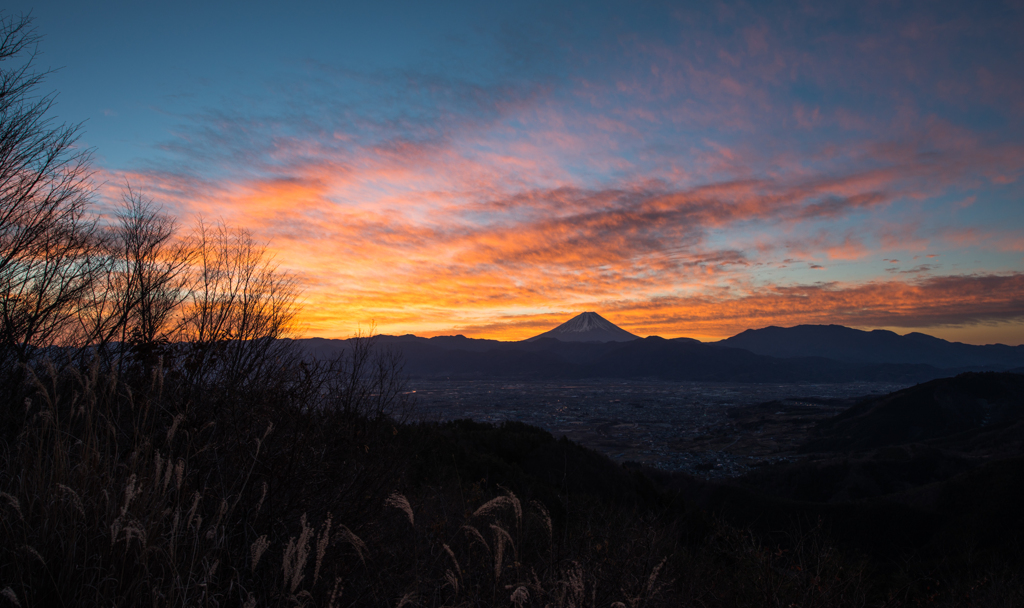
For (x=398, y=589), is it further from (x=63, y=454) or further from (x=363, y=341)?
(x=363, y=341)

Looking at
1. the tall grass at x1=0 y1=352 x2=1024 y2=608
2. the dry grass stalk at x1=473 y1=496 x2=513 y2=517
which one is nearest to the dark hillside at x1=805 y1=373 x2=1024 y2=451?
the tall grass at x1=0 y1=352 x2=1024 y2=608

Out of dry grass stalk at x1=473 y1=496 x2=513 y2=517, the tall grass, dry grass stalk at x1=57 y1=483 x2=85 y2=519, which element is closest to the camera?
dry grass stalk at x1=57 y1=483 x2=85 y2=519

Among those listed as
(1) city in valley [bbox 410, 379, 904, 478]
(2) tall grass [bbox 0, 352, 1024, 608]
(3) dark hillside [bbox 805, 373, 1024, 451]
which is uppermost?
(2) tall grass [bbox 0, 352, 1024, 608]

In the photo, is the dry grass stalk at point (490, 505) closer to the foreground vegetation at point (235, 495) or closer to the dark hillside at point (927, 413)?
the foreground vegetation at point (235, 495)

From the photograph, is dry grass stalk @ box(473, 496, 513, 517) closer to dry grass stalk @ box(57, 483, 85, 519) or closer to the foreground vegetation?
the foreground vegetation

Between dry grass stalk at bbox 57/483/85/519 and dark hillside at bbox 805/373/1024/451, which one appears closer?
dry grass stalk at bbox 57/483/85/519

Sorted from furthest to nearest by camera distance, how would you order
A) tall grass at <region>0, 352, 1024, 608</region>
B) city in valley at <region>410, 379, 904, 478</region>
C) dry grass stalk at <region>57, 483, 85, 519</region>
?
1. city in valley at <region>410, 379, 904, 478</region>
2. tall grass at <region>0, 352, 1024, 608</region>
3. dry grass stalk at <region>57, 483, 85, 519</region>

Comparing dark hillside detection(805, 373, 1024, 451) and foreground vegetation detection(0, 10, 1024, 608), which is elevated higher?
foreground vegetation detection(0, 10, 1024, 608)

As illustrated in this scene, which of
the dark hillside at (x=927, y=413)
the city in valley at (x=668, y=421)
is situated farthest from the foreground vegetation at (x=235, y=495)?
the dark hillside at (x=927, y=413)

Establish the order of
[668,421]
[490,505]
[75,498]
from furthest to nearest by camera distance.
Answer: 1. [668,421]
2. [490,505]
3. [75,498]

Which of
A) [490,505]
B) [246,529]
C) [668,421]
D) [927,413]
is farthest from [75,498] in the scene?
[927,413]

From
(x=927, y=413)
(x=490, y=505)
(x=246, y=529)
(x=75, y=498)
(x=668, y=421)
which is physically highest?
(x=75, y=498)

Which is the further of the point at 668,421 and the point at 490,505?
the point at 668,421

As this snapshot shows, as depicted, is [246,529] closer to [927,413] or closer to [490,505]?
[490,505]
